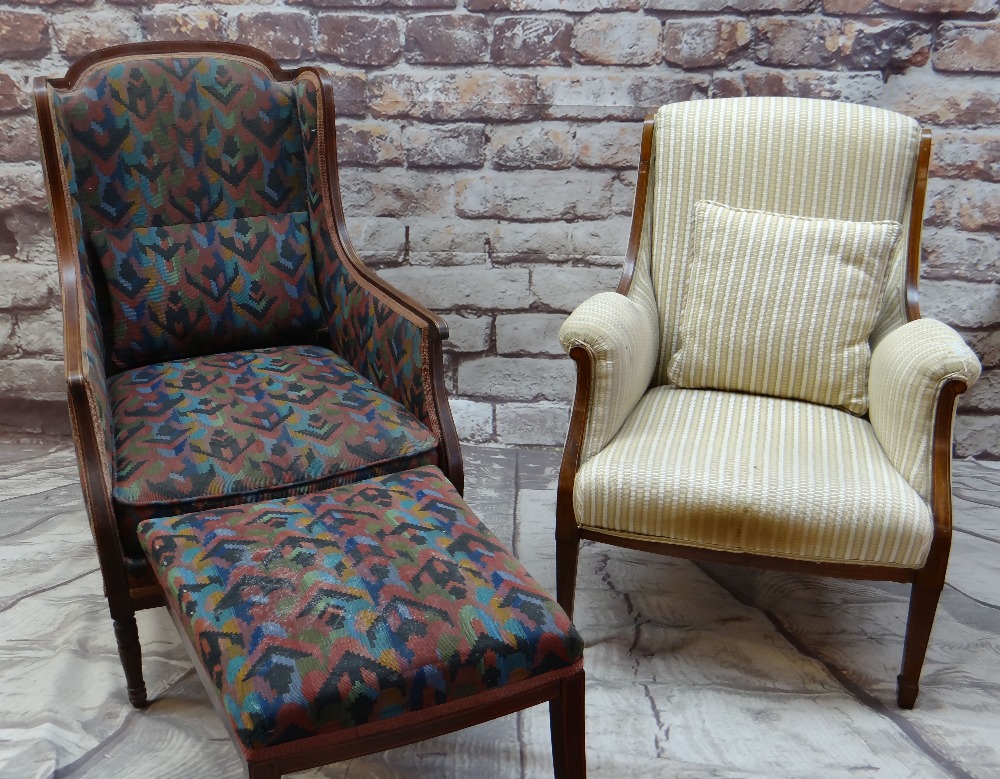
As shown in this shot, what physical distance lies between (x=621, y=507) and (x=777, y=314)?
1.78ft

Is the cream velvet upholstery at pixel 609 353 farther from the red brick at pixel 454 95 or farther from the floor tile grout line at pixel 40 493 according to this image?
the floor tile grout line at pixel 40 493

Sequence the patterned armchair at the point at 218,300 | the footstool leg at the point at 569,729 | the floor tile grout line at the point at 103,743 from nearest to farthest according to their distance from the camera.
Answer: the footstool leg at the point at 569,729 < the floor tile grout line at the point at 103,743 < the patterned armchair at the point at 218,300

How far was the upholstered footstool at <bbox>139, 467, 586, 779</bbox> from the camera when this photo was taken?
1029mm

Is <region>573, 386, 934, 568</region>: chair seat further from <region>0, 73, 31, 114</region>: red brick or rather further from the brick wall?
<region>0, 73, 31, 114</region>: red brick

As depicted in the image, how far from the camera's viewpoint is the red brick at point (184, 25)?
2154 mm

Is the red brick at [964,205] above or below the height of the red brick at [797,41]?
below

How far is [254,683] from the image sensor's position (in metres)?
1.02

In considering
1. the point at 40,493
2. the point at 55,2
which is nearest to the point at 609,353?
the point at 40,493

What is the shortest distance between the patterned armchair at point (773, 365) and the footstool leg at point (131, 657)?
2.36ft

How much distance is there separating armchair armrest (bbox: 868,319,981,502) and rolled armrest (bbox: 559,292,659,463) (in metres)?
0.45

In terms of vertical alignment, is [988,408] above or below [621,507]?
below

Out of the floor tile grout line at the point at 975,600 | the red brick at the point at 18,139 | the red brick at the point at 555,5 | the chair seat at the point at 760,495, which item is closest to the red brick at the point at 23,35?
the red brick at the point at 18,139

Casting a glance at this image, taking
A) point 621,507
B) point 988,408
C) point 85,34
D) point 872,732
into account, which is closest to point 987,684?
point 872,732

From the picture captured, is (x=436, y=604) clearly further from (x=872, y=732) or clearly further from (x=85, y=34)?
(x=85, y=34)
